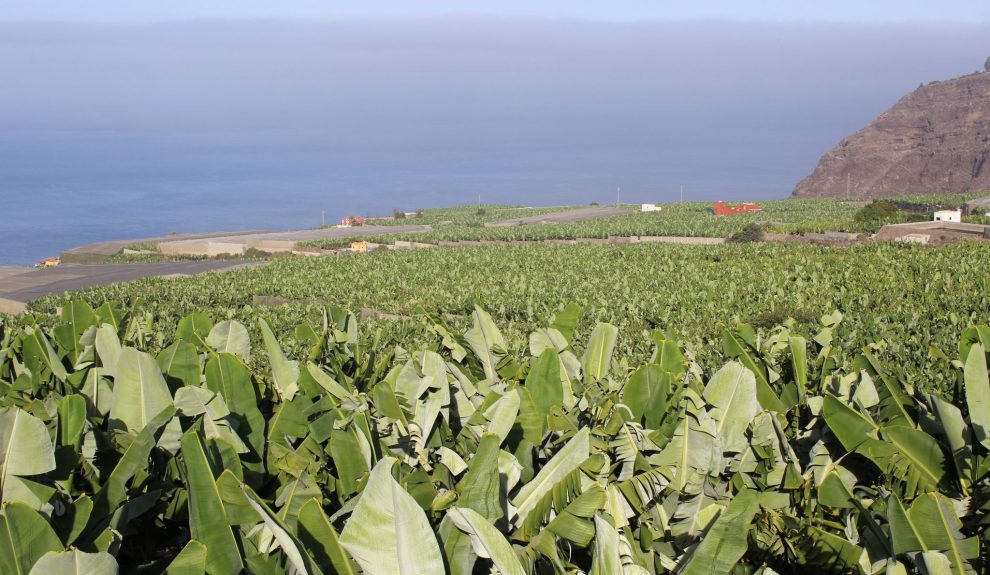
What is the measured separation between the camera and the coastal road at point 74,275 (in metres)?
28.1

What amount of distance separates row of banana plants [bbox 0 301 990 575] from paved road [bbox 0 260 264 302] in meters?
25.3

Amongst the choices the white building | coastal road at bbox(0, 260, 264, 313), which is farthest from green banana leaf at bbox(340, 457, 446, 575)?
the white building

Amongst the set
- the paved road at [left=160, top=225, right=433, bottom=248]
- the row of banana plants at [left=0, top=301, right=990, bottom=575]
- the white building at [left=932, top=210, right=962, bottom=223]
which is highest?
Answer: the paved road at [left=160, top=225, right=433, bottom=248]

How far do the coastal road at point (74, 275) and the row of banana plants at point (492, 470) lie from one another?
24.1 metres

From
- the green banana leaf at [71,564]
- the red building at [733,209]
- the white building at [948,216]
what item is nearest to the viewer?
the green banana leaf at [71,564]

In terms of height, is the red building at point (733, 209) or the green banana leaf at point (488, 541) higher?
the red building at point (733, 209)

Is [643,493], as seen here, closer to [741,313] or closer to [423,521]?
[423,521]

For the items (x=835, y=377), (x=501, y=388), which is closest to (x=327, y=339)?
(x=501, y=388)

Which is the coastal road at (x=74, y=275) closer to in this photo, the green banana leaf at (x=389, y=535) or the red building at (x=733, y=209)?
the green banana leaf at (x=389, y=535)

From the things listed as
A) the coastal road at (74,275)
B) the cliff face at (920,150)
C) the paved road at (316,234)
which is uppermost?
the cliff face at (920,150)

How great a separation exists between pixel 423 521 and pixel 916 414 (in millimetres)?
2969

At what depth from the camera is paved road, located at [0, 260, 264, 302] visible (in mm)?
28456

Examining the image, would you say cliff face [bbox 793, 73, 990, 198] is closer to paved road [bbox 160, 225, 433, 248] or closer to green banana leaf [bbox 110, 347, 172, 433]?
paved road [bbox 160, 225, 433, 248]

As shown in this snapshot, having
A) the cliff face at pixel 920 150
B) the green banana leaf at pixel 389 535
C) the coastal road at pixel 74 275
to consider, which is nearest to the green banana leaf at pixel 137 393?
the green banana leaf at pixel 389 535
